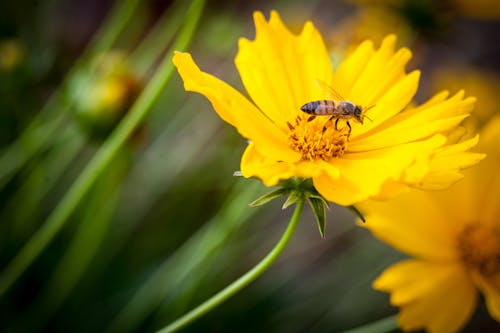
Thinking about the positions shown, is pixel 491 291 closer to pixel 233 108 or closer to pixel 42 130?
pixel 233 108

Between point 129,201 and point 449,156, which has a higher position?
point 129,201

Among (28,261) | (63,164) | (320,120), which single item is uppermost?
(63,164)

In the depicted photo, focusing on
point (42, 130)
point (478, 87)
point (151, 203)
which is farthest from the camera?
point (478, 87)

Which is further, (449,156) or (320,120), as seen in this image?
(320,120)

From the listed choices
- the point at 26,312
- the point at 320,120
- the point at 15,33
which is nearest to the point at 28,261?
the point at 26,312

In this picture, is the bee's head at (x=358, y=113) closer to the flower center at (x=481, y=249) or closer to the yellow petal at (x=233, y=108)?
the yellow petal at (x=233, y=108)

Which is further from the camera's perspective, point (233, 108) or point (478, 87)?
point (478, 87)

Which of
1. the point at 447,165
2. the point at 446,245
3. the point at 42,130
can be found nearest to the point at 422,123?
the point at 447,165

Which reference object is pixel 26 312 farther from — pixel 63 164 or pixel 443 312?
pixel 443 312
